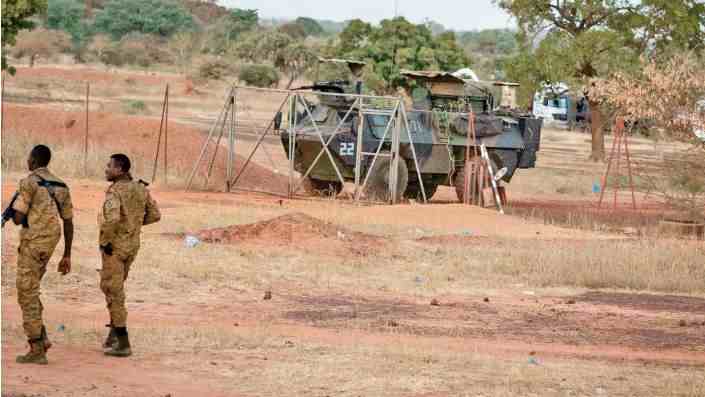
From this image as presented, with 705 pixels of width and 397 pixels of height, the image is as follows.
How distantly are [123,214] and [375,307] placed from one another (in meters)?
4.68

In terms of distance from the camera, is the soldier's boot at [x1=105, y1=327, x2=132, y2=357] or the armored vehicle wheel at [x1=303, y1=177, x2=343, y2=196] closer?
the soldier's boot at [x1=105, y1=327, x2=132, y2=357]

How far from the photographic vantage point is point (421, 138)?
27.5 meters

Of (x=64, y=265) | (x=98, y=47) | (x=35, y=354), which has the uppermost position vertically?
(x=98, y=47)

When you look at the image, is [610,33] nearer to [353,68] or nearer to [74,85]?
[353,68]

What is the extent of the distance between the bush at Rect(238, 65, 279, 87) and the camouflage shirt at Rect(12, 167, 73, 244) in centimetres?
5381

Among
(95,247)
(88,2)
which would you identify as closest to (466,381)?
(95,247)

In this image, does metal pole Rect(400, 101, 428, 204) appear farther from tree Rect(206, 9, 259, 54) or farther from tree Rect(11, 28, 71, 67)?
tree Rect(206, 9, 259, 54)

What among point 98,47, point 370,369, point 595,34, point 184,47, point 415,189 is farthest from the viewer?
point 184,47

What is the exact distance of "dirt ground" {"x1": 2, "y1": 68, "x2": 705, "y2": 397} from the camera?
34.0 ft

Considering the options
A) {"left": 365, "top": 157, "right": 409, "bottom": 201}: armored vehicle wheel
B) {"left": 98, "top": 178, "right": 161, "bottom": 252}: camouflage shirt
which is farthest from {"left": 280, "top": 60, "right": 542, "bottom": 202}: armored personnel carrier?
{"left": 98, "top": 178, "right": 161, "bottom": 252}: camouflage shirt

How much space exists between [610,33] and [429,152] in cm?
1461

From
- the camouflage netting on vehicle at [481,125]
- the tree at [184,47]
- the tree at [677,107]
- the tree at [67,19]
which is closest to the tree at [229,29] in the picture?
the tree at [184,47]

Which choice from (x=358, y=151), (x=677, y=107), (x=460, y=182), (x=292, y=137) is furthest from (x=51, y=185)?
(x=460, y=182)

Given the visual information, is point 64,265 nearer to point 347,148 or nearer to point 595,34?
point 347,148
